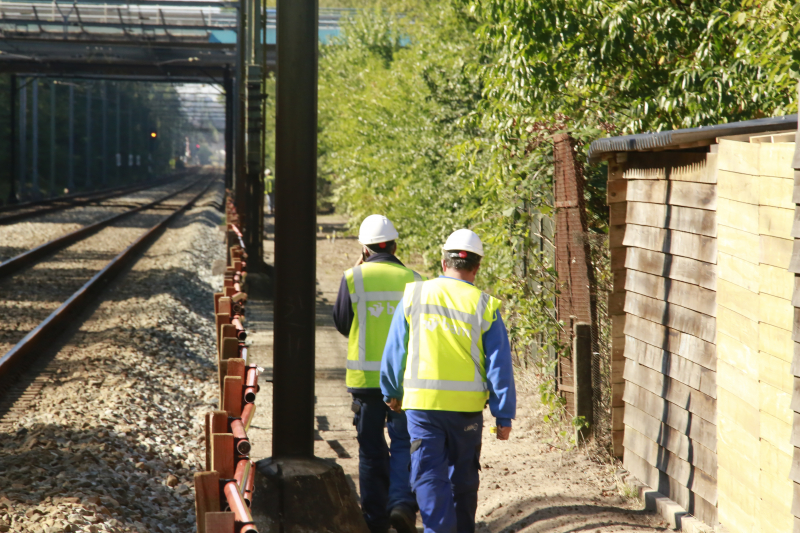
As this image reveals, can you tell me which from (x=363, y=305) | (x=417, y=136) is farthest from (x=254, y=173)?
(x=363, y=305)

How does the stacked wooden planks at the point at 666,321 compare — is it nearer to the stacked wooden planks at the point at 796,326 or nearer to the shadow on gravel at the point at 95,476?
the stacked wooden planks at the point at 796,326

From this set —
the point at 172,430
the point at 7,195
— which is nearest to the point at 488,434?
the point at 172,430

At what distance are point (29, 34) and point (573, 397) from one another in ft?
133

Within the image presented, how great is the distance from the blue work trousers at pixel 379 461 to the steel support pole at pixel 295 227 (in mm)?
740

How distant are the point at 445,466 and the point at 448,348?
0.68 meters

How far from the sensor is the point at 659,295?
19.0 ft

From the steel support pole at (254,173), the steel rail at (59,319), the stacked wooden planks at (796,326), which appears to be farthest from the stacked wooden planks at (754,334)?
the steel support pole at (254,173)

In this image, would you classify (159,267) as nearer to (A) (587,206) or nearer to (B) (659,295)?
(A) (587,206)

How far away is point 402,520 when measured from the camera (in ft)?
17.7

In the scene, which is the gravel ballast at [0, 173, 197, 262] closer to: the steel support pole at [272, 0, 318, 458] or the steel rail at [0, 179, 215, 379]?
the steel rail at [0, 179, 215, 379]

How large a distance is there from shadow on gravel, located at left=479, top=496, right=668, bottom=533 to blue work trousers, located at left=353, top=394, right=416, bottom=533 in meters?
0.79

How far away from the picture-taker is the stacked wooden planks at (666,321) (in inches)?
201

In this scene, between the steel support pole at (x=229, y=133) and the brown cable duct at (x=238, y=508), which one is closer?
the brown cable duct at (x=238, y=508)

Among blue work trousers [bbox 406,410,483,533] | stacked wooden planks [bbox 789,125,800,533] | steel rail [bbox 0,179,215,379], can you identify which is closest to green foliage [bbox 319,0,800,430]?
blue work trousers [bbox 406,410,483,533]
